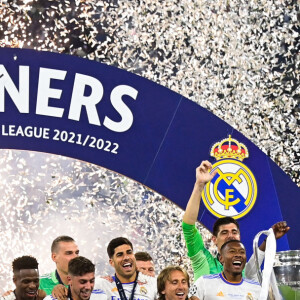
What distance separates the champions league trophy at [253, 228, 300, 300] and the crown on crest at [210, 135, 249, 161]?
157 inches

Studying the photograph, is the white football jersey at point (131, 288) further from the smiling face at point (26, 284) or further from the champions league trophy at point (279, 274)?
the champions league trophy at point (279, 274)

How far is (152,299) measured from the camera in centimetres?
563

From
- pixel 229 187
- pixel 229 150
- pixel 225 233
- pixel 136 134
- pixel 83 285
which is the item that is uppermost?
pixel 136 134

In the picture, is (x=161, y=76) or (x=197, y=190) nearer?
(x=197, y=190)

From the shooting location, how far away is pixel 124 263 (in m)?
5.52

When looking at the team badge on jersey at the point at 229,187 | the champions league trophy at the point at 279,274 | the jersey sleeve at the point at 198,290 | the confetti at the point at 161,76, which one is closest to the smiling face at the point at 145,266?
the jersey sleeve at the point at 198,290

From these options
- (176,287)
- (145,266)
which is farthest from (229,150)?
(176,287)

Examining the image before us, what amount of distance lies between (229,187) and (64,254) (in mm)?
1593

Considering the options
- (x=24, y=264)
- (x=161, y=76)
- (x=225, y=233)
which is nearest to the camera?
(x=24, y=264)

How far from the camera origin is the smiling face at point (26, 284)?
5324mm

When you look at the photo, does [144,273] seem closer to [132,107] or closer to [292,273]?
[132,107]

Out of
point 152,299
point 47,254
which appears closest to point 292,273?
point 152,299

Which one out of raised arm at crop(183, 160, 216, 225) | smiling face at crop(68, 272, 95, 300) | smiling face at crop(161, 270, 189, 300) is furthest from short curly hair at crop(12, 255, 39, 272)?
raised arm at crop(183, 160, 216, 225)

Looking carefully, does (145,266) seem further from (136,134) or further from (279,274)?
(279,274)
